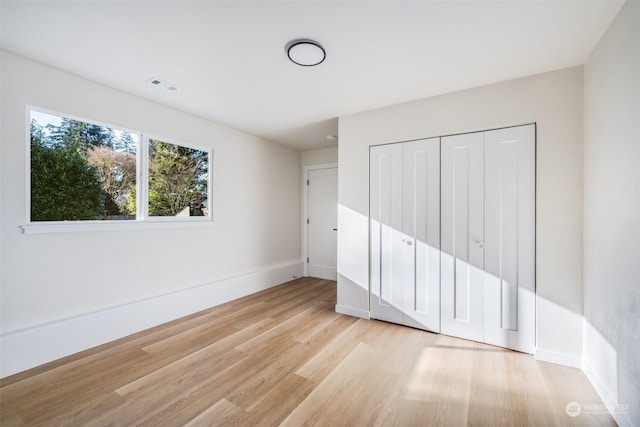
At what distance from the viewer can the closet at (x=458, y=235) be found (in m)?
2.43

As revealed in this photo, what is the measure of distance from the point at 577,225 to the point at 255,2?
296cm

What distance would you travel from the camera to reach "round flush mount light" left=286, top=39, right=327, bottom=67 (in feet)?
6.41

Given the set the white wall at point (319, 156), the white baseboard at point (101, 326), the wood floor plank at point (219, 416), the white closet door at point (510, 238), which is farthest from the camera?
the white wall at point (319, 156)

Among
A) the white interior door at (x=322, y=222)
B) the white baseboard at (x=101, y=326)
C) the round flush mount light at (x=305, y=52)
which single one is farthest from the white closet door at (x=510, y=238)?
the white baseboard at (x=101, y=326)

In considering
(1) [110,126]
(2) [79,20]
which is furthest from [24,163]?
(2) [79,20]

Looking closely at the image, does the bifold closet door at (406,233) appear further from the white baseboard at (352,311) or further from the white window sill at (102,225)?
the white window sill at (102,225)

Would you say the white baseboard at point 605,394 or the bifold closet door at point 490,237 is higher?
the bifold closet door at point 490,237

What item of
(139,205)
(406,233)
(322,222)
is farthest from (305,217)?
(139,205)

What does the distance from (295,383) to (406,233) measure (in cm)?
187

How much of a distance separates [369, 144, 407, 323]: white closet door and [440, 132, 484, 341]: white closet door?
0.47 metres

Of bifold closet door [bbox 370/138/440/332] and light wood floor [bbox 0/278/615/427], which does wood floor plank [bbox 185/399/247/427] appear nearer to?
light wood floor [bbox 0/278/615/427]

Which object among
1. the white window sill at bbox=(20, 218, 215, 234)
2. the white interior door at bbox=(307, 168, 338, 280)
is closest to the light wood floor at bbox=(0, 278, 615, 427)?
the white window sill at bbox=(20, 218, 215, 234)

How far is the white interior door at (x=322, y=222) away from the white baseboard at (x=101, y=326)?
1.64 metres

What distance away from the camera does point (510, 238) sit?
8.09 ft
